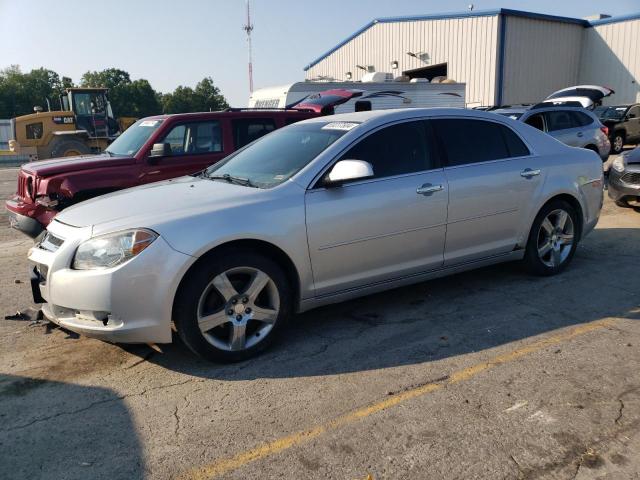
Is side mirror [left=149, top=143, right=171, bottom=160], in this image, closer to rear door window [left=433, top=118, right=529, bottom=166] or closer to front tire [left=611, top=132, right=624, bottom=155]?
rear door window [left=433, top=118, right=529, bottom=166]

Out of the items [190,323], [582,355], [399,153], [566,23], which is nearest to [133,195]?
[190,323]

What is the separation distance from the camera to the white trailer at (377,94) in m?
14.0

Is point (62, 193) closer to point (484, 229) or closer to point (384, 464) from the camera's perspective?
point (484, 229)

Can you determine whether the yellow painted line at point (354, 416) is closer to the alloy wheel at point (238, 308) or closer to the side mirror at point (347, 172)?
the alloy wheel at point (238, 308)

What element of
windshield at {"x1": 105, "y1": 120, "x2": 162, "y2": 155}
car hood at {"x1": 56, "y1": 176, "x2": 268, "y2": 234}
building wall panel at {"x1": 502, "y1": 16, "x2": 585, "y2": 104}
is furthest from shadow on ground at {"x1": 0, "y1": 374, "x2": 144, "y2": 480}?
building wall panel at {"x1": 502, "y1": 16, "x2": 585, "y2": 104}

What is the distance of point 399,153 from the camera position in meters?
4.54

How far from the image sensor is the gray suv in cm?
1201

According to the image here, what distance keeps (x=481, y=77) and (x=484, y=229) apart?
78.5 ft

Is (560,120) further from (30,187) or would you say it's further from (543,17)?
(543,17)

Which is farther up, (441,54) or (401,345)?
(441,54)

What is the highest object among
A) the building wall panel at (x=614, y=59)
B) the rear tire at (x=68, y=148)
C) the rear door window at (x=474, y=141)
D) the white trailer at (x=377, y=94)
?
the building wall panel at (x=614, y=59)

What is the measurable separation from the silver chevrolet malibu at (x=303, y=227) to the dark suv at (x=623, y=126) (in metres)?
16.0

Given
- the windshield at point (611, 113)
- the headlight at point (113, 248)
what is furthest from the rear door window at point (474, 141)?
the windshield at point (611, 113)

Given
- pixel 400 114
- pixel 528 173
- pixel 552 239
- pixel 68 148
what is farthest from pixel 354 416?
pixel 68 148
